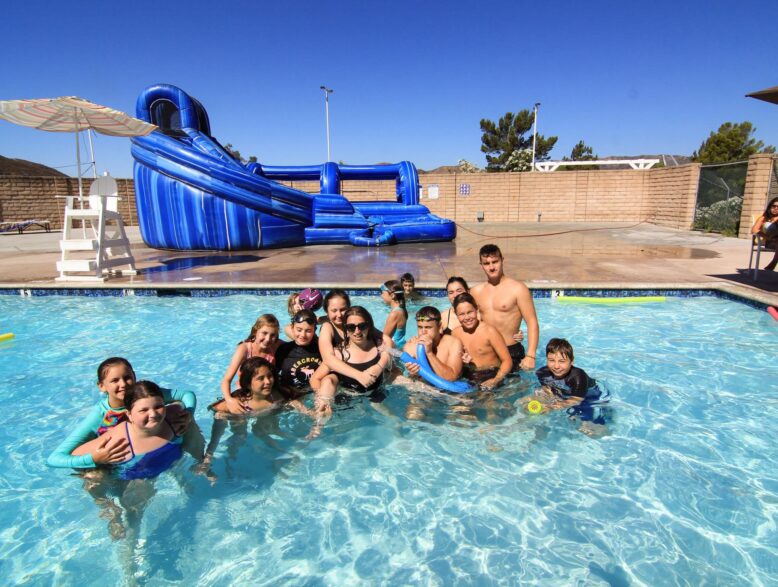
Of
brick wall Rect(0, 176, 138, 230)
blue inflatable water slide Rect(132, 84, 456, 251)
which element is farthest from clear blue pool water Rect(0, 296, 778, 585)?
brick wall Rect(0, 176, 138, 230)

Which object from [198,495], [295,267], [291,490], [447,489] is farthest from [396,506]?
[295,267]

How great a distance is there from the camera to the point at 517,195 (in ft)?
74.5

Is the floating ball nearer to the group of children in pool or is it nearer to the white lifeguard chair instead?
the group of children in pool

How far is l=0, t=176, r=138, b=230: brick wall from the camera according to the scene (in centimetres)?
1908

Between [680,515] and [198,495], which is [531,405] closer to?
[680,515]

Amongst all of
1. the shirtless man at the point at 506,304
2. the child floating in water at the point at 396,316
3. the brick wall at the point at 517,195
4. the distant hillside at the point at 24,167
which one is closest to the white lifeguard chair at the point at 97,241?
the child floating in water at the point at 396,316

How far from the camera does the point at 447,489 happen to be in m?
2.89

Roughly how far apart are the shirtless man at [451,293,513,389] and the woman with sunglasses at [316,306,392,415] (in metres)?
0.62

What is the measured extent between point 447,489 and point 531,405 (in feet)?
3.05

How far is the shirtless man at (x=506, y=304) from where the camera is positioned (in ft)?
12.5

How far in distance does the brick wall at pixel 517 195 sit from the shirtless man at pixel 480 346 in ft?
58.1

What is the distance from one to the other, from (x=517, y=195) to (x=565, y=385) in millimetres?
20563

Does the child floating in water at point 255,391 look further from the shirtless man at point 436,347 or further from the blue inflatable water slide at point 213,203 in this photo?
the blue inflatable water slide at point 213,203

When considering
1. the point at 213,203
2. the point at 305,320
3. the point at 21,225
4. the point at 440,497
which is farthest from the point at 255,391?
the point at 21,225
